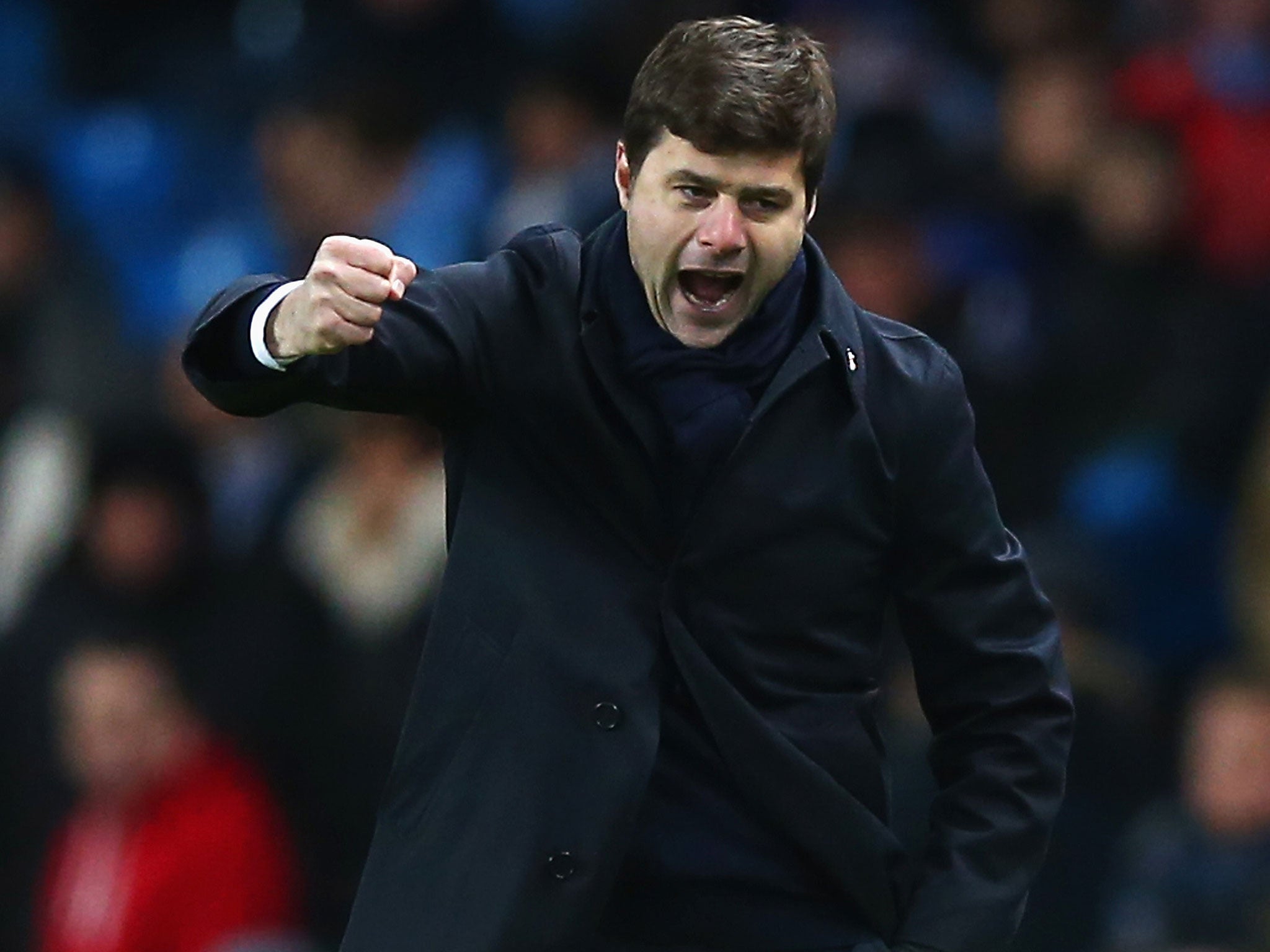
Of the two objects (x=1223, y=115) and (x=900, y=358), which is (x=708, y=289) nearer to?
(x=900, y=358)

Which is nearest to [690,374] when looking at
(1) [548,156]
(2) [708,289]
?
(2) [708,289]

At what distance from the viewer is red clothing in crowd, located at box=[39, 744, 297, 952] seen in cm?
632

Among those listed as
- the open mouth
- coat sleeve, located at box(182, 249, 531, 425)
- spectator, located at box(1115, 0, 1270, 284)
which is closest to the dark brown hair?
the open mouth

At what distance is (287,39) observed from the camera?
9.30 meters

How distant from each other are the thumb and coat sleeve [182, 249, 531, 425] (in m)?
0.08

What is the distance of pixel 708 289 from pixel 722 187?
0.14 m

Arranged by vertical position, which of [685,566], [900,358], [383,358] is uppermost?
[383,358]

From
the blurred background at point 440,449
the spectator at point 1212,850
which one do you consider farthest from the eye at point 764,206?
the spectator at point 1212,850

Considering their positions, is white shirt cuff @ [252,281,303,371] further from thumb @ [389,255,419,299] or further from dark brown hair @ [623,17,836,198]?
dark brown hair @ [623,17,836,198]

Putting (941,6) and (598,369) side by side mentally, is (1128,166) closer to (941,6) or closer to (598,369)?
(941,6)

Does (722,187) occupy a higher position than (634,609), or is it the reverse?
(722,187)

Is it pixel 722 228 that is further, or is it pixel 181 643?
pixel 181 643

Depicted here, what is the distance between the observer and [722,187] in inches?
131

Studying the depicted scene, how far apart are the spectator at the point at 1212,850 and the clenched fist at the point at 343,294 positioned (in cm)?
314
